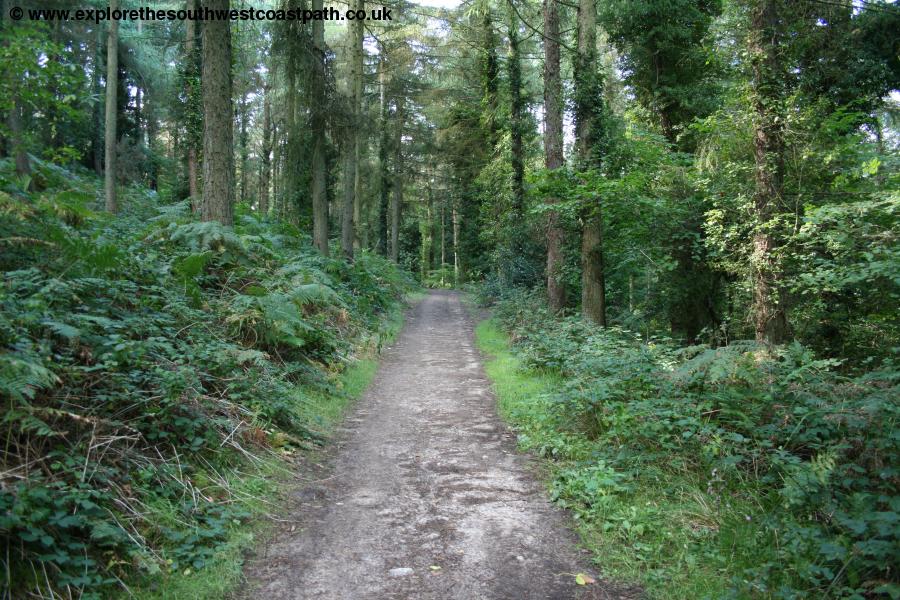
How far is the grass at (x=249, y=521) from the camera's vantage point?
10.4 ft

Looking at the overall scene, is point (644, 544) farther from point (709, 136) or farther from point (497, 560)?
point (709, 136)

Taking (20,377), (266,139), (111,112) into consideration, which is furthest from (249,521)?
(266,139)

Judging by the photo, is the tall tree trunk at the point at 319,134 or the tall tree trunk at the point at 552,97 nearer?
the tall tree trunk at the point at 552,97

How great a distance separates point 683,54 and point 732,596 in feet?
49.6

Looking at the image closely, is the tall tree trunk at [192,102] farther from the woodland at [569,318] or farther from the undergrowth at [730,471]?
the undergrowth at [730,471]

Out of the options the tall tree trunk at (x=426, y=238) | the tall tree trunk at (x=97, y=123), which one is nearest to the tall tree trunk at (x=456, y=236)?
the tall tree trunk at (x=426, y=238)

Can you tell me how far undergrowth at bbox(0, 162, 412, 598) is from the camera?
305cm

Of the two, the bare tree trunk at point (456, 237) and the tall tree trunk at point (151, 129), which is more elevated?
the tall tree trunk at point (151, 129)

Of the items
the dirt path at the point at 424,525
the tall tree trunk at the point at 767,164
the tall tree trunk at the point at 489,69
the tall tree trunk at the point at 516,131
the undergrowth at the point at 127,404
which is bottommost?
the dirt path at the point at 424,525

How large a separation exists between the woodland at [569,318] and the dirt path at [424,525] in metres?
0.33

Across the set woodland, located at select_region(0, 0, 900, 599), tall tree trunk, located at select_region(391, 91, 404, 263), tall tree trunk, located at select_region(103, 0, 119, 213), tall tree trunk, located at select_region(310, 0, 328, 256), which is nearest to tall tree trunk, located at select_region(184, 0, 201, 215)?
woodland, located at select_region(0, 0, 900, 599)

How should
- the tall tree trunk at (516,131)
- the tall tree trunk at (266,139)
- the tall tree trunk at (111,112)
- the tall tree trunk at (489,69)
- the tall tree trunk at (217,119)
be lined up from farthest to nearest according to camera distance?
the tall tree trunk at (266,139), the tall tree trunk at (489,69), the tall tree trunk at (516,131), the tall tree trunk at (111,112), the tall tree trunk at (217,119)

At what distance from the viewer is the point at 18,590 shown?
2.68 m

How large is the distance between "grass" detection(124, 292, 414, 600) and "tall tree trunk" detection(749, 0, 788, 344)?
22.1 feet
